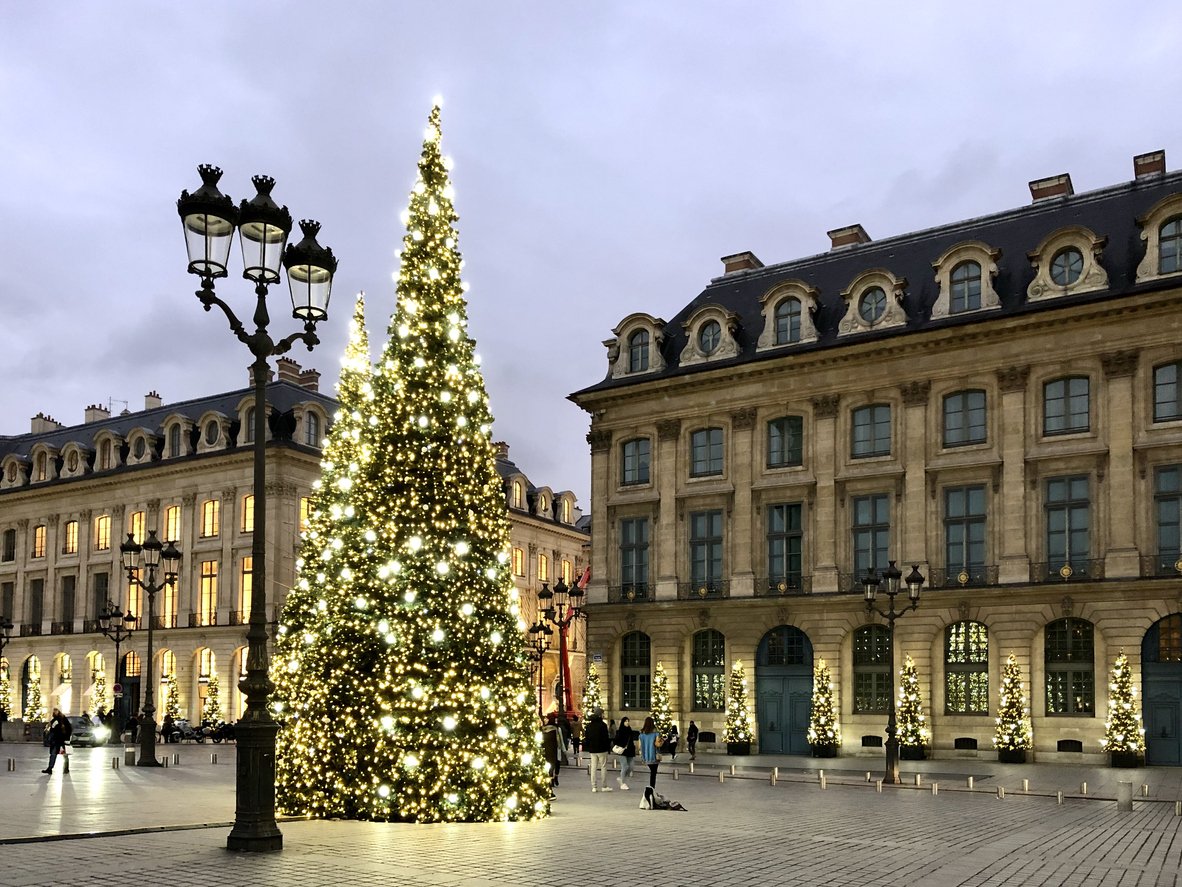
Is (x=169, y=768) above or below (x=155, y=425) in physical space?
below

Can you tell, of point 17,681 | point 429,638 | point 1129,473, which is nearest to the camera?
point 429,638

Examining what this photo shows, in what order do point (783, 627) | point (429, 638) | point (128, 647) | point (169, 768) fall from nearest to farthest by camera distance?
point (429, 638)
point (169, 768)
point (783, 627)
point (128, 647)

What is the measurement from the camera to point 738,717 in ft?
147

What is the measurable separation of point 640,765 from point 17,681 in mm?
47702

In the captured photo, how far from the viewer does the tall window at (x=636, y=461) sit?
49.7 metres

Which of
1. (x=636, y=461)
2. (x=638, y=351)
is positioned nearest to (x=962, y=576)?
(x=636, y=461)

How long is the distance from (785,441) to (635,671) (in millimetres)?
10654

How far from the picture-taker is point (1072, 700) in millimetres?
39281

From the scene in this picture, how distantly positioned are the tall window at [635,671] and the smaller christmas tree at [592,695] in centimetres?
90

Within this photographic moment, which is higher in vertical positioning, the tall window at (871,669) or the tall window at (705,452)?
the tall window at (705,452)

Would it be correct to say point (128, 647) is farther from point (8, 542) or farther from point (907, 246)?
point (907, 246)

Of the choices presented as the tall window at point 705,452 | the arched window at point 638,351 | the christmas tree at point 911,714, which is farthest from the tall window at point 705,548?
the christmas tree at point 911,714

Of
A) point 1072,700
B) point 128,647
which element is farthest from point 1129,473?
point 128,647

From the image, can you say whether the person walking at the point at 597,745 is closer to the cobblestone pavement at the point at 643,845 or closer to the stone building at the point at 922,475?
the cobblestone pavement at the point at 643,845
